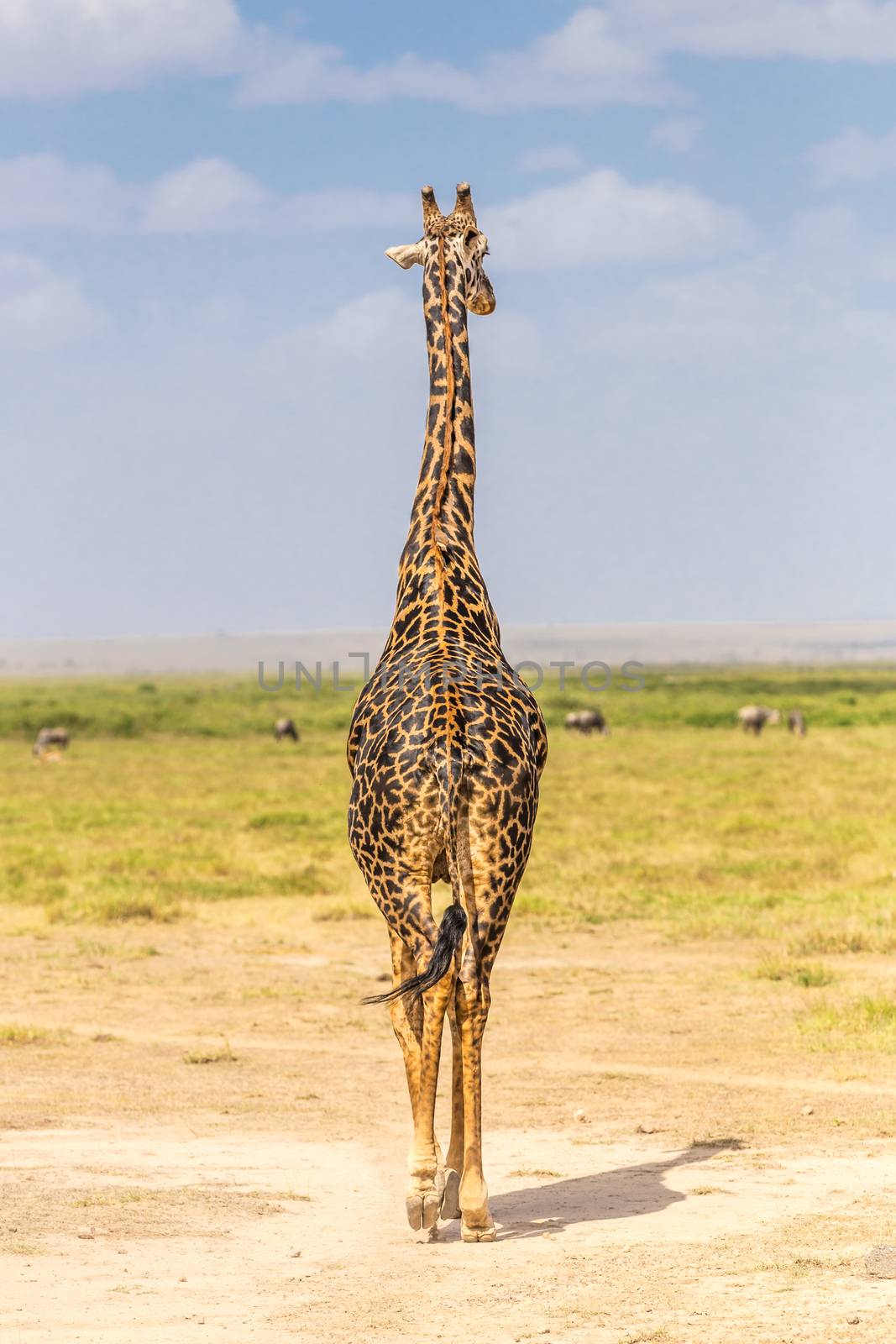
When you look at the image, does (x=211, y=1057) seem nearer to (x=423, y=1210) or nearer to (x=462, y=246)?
(x=423, y=1210)

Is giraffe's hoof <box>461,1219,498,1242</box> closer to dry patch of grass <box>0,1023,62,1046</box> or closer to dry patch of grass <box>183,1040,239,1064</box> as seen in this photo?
dry patch of grass <box>183,1040,239,1064</box>

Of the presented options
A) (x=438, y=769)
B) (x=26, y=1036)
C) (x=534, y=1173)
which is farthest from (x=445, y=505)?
(x=26, y=1036)

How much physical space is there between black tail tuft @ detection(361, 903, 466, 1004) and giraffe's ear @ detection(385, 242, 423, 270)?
4.07m

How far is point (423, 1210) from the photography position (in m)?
6.56

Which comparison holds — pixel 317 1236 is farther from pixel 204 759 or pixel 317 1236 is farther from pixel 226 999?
pixel 204 759

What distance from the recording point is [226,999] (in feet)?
43.2

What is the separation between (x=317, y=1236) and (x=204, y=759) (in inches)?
1509

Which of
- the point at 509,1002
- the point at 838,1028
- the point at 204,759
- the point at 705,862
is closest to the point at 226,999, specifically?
the point at 509,1002

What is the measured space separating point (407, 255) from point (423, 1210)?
5.17 meters

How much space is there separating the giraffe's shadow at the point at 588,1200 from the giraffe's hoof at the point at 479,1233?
Result: 6 cm

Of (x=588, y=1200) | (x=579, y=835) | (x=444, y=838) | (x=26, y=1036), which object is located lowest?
(x=579, y=835)

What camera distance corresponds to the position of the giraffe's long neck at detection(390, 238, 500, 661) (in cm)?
790

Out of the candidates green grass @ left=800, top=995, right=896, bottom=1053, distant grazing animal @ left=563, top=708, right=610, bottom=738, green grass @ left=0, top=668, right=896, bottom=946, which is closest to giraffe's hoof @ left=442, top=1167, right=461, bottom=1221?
green grass @ left=800, top=995, right=896, bottom=1053

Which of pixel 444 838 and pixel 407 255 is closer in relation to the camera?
pixel 444 838
